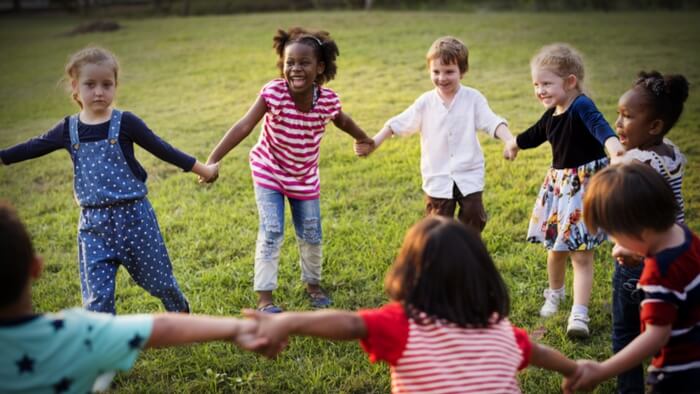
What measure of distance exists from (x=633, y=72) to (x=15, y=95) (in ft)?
35.4

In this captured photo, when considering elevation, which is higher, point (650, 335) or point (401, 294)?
point (401, 294)

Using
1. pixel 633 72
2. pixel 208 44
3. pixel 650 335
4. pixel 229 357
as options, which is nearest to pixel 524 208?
pixel 229 357

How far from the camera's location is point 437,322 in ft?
6.60

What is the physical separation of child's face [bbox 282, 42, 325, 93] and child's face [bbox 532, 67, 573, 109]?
1.31 meters

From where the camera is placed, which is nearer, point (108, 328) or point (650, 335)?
point (108, 328)

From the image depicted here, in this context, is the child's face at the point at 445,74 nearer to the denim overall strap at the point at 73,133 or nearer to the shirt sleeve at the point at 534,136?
the shirt sleeve at the point at 534,136

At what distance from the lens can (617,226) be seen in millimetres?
2348

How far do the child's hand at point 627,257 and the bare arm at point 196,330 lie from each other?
1508mm

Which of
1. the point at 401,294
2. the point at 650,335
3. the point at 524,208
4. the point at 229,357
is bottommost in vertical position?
the point at 229,357

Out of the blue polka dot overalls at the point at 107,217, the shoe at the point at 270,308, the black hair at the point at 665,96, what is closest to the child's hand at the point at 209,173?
the blue polka dot overalls at the point at 107,217

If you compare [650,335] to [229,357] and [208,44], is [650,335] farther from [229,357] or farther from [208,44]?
[208,44]

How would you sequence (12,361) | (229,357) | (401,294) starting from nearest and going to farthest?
(12,361)
(401,294)
(229,357)

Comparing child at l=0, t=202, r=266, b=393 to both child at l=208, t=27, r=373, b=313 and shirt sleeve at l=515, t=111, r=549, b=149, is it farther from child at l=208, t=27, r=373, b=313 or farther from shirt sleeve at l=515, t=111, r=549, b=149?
shirt sleeve at l=515, t=111, r=549, b=149

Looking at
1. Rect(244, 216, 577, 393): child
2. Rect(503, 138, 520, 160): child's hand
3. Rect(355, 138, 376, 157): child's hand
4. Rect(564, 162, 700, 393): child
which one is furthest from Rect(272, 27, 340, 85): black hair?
Rect(244, 216, 577, 393): child
